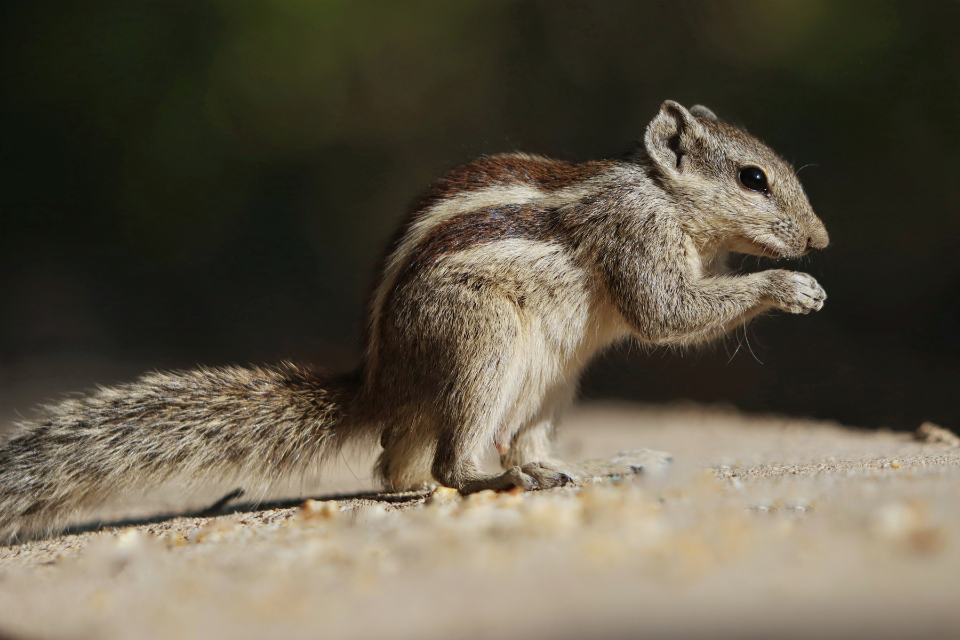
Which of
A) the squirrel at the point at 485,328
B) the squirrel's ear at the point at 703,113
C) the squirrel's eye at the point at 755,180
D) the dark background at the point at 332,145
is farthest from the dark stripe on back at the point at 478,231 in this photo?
the dark background at the point at 332,145

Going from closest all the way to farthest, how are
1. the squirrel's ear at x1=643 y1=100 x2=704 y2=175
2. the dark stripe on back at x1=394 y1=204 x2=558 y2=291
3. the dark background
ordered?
the dark stripe on back at x1=394 y1=204 x2=558 y2=291 → the squirrel's ear at x1=643 y1=100 x2=704 y2=175 → the dark background

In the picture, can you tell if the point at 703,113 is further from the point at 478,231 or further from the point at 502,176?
the point at 478,231

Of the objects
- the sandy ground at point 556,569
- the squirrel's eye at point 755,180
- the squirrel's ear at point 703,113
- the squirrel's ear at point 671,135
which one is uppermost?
the squirrel's ear at point 703,113

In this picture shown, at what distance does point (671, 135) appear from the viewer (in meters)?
3.58

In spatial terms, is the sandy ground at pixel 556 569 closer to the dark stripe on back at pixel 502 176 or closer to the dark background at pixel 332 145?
the dark stripe on back at pixel 502 176

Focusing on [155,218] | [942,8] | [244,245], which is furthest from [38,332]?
[942,8]

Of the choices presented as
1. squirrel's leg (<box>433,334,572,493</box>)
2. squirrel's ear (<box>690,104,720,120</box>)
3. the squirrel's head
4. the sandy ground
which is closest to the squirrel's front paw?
the squirrel's head

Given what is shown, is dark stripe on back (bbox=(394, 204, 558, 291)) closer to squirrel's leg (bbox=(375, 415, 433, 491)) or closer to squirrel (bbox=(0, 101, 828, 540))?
squirrel (bbox=(0, 101, 828, 540))

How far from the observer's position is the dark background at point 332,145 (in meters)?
6.59

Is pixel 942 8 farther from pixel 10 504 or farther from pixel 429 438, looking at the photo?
pixel 10 504

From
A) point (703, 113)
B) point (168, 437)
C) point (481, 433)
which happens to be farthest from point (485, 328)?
point (703, 113)

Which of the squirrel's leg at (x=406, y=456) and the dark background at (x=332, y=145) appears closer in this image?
the squirrel's leg at (x=406, y=456)

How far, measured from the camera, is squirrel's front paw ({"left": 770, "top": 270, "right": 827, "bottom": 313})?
10.5 feet

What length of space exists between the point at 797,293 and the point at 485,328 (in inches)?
54.9
